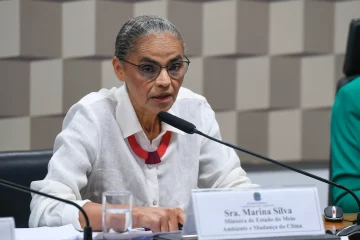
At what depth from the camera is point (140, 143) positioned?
2.82 meters

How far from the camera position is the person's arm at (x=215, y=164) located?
2.92m

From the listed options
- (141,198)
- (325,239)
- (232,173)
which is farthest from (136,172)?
(325,239)

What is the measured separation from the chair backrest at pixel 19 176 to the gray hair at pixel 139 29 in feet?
1.76

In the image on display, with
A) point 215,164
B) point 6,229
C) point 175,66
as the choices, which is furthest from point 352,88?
point 6,229

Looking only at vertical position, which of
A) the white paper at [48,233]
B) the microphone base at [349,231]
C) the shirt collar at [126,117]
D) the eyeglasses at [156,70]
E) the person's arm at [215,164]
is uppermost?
the eyeglasses at [156,70]

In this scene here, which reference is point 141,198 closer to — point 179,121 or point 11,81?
point 179,121

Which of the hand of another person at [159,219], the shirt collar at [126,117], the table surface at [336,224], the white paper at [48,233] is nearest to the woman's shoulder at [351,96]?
the table surface at [336,224]

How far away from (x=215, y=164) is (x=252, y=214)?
107 cm

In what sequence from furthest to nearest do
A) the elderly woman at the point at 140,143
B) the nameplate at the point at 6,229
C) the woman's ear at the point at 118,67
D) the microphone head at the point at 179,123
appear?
1. the woman's ear at the point at 118,67
2. the elderly woman at the point at 140,143
3. the microphone head at the point at 179,123
4. the nameplate at the point at 6,229

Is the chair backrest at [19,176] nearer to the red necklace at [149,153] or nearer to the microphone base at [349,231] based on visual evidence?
the red necklace at [149,153]

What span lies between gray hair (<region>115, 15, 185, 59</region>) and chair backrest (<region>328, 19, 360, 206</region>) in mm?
904

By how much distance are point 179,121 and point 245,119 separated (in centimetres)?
186

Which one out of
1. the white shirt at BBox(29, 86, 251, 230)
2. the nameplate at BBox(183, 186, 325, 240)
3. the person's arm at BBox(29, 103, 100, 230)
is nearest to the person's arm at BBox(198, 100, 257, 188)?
the white shirt at BBox(29, 86, 251, 230)

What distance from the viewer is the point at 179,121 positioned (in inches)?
92.2
